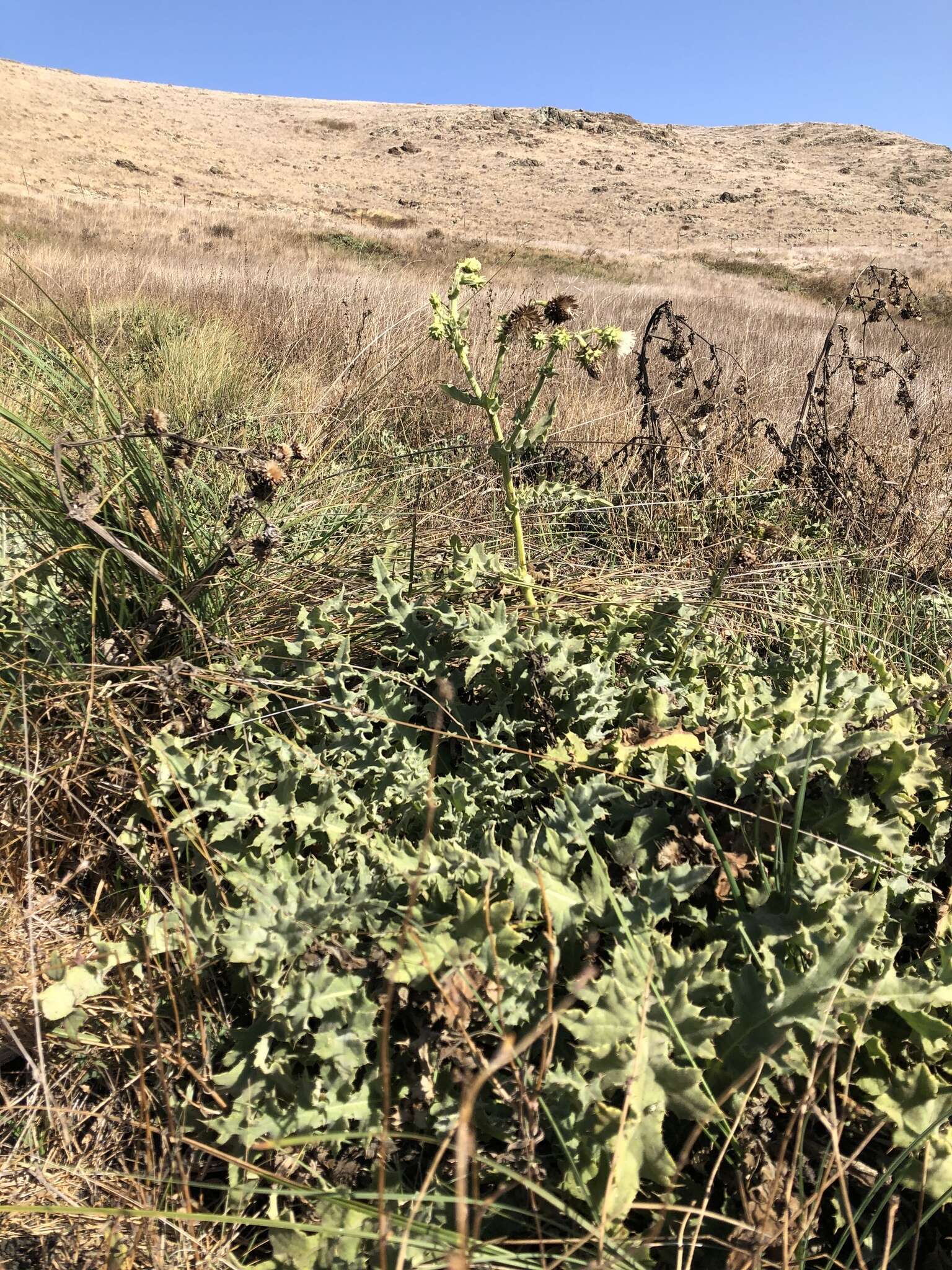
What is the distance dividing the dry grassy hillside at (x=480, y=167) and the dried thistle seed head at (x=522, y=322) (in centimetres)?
2248

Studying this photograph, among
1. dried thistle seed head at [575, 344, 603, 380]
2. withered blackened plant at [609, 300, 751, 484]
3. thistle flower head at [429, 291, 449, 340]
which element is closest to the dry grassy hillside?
withered blackened plant at [609, 300, 751, 484]

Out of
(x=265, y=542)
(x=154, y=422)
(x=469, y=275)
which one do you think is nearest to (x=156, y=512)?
(x=154, y=422)

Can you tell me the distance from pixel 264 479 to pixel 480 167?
52878 mm

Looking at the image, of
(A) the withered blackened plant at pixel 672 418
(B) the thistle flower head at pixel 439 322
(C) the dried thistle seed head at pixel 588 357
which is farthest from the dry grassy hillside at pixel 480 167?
(C) the dried thistle seed head at pixel 588 357

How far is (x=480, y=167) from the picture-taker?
4572 centimetres

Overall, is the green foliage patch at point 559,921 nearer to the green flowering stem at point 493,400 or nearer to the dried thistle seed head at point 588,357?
the green flowering stem at point 493,400

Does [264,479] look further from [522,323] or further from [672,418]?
[672,418]

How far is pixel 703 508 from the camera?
2965mm

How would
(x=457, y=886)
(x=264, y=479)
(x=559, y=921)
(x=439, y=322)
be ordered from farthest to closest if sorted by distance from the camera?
1. (x=439, y=322)
2. (x=264, y=479)
3. (x=457, y=886)
4. (x=559, y=921)

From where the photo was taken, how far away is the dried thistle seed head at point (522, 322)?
181 centimetres

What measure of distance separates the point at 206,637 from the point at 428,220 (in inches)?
1263

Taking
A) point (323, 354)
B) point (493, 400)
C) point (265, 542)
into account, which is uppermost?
point (323, 354)

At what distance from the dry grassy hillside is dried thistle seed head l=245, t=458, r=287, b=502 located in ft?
74.4

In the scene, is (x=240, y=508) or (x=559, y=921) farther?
(x=240, y=508)
